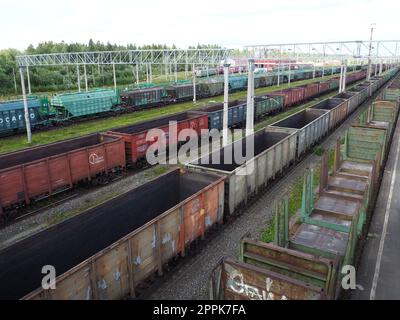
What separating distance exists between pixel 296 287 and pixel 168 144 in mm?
18205

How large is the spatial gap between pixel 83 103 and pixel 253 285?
110 feet

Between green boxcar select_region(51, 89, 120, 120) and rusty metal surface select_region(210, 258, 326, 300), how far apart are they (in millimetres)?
31789

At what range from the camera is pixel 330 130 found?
31.3 meters

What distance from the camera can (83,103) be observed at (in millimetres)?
36906

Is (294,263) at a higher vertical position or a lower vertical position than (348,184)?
higher

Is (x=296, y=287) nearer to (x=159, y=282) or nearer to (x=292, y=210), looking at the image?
(x=159, y=282)

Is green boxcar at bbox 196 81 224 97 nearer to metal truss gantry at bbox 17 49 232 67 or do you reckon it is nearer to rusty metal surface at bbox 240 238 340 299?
metal truss gantry at bbox 17 49 232 67

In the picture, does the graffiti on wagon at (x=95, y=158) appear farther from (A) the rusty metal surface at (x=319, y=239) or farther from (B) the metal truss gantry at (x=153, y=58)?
Result: (B) the metal truss gantry at (x=153, y=58)

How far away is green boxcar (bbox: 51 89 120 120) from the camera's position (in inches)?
1385

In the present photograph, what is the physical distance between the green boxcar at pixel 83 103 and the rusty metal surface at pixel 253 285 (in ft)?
104

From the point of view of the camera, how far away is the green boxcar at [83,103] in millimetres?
35188

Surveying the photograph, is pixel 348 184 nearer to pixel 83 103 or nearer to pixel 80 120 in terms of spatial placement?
pixel 83 103

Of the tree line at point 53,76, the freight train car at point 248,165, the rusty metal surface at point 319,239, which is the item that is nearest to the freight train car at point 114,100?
the freight train car at point 248,165

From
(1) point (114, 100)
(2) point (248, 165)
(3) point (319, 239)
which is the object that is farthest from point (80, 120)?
(3) point (319, 239)
